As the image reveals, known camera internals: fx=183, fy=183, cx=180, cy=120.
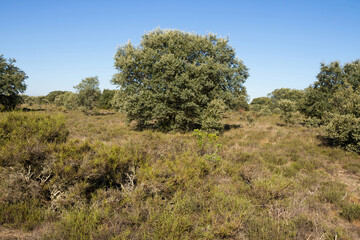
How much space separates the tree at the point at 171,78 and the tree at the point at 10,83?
17.3m

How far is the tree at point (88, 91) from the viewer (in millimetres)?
30078

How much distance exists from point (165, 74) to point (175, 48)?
3.02 meters

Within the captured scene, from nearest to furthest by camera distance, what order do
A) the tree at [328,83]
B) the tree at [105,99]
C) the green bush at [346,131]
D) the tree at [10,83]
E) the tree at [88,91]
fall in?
the green bush at [346,131] < the tree at [328,83] < the tree at [10,83] < the tree at [88,91] < the tree at [105,99]

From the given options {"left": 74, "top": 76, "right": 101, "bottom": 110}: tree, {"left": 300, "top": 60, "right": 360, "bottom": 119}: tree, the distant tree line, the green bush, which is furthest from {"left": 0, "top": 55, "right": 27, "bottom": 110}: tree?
{"left": 300, "top": 60, "right": 360, "bottom": 119}: tree

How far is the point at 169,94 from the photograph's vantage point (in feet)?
51.6

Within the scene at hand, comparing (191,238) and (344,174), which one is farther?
(344,174)

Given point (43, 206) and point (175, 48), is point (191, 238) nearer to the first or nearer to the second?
point (43, 206)

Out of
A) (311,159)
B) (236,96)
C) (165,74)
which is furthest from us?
(236,96)

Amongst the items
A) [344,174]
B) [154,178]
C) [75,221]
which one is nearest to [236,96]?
[344,174]

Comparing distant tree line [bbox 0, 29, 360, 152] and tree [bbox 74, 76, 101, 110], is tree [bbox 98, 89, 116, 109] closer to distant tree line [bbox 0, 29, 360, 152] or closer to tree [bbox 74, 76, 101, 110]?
tree [bbox 74, 76, 101, 110]

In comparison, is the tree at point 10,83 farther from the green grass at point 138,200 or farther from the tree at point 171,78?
the green grass at point 138,200

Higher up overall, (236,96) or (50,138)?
(236,96)

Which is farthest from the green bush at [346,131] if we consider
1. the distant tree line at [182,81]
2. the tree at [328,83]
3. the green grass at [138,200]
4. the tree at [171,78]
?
the tree at [328,83]

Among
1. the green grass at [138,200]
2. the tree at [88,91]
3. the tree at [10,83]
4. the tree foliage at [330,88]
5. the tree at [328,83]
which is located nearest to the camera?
the green grass at [138,200]
